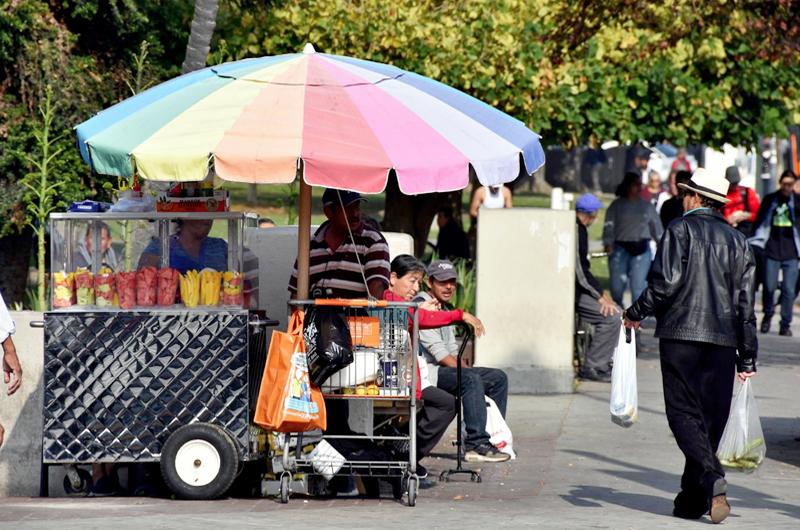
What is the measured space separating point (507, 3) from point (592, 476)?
7.22m

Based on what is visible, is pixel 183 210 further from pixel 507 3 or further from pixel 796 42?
pixel 507 3

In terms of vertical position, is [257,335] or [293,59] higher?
[293,59]

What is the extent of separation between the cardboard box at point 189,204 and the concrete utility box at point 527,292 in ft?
13.8

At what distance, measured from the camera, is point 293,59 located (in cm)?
686

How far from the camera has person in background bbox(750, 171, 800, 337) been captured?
14609mm

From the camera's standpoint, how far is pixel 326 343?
6.48 m

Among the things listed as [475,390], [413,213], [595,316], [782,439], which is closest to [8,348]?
[475,390]

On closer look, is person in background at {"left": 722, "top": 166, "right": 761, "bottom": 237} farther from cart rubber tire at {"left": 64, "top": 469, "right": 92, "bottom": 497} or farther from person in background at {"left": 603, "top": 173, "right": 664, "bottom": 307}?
cart rubber tire at {"left": 64, "top": 469, "right": 92, "bottom": 497}

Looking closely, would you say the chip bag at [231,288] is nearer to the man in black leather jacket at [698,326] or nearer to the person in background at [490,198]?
the man in black leather jacket at [698,326]

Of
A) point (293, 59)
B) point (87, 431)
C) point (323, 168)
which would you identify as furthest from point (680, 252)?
point (87, 431)

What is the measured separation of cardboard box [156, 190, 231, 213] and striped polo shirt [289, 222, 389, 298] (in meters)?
0.62

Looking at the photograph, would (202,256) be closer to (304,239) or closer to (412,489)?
(304,239)

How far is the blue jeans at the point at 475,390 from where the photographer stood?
25.9 ft

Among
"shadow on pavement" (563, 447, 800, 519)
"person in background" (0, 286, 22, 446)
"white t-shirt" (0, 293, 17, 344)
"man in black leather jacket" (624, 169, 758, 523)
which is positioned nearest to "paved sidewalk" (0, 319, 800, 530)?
"shadow on pavement" (563, 447, 800, 519)
